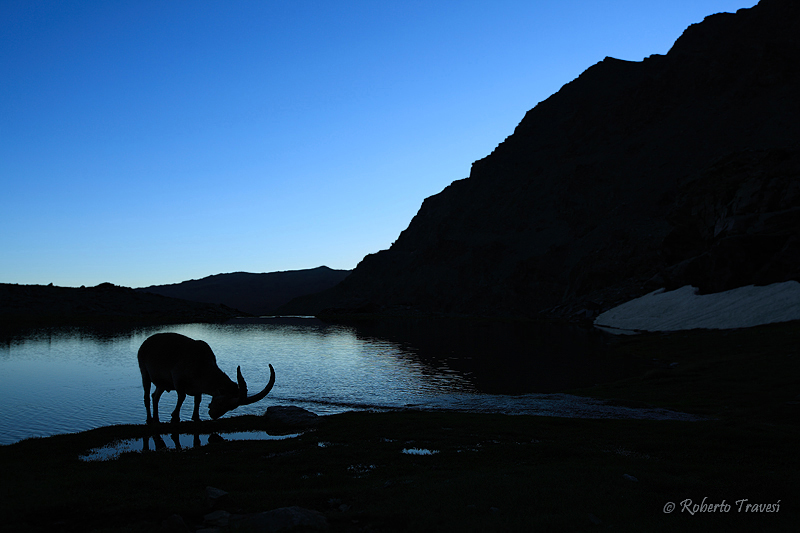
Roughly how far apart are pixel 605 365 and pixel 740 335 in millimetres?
15530

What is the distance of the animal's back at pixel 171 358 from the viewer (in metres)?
18.4

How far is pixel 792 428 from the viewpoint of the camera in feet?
62.1

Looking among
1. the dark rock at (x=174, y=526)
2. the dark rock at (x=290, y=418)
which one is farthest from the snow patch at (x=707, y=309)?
the dark rock at (x=174, y=526)

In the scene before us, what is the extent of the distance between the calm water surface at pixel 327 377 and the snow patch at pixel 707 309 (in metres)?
12.1

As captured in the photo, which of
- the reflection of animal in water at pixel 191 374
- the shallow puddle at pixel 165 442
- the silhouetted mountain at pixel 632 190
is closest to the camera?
the shallow puddle at pixel 165 442

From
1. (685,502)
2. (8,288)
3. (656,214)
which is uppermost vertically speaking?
(656,214)

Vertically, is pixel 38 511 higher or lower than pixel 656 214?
lower

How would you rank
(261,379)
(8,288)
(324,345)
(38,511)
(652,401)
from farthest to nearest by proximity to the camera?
1. (8,288)
2. (324,345)
3. (261,379)
4. (652,401)
5. (38,511)

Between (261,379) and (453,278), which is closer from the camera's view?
(261,379)

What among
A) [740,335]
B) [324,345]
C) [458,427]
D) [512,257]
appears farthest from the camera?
[512,257]

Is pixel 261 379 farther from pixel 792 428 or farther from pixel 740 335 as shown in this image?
pixel 740 335

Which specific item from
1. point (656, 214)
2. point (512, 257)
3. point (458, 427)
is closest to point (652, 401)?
point (458, 427)

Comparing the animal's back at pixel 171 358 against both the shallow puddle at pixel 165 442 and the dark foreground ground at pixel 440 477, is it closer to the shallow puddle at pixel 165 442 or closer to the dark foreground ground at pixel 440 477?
the dark foreground ground at pixel 440 477

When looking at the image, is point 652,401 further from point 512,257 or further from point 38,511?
point 512,257
